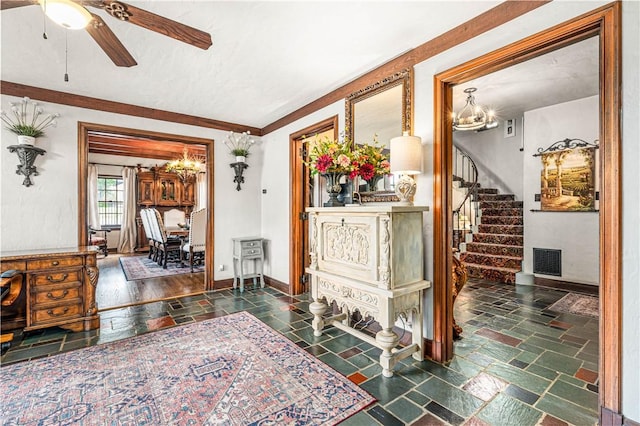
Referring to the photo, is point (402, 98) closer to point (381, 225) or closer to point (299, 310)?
point (381, 225)

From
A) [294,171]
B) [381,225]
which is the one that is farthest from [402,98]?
[294,171]

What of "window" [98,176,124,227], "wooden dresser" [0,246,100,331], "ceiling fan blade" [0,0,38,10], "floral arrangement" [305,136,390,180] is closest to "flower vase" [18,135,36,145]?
"wooden dresser" [0,246,100,331]

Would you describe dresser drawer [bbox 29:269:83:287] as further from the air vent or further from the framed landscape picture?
the framed landscape picture

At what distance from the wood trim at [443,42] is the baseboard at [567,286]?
421 cm

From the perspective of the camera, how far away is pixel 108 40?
1.91 meters

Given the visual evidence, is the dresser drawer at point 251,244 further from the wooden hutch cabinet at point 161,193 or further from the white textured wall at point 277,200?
the wooden hutch cabinet at point 161,193

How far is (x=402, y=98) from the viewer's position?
9.04 ft

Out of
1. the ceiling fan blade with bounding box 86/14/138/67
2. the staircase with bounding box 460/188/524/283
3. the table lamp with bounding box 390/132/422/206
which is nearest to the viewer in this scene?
the ceiling fan blade with bounding box 86/14/138/67

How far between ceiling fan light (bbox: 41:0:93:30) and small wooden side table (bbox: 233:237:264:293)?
336cm

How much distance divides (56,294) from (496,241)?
6434 millimetres

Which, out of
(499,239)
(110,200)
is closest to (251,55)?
(499,239)

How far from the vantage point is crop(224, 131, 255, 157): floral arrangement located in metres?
4.78

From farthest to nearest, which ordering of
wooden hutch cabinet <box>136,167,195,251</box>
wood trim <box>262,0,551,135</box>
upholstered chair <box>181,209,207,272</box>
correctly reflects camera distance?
wooden hutch cabinet <box>136,167,195,251</box>
upholstered chair <box>181,209,207,272</box>
wood trim <box>262,0,551,135</box>

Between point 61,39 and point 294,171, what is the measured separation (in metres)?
2.73
